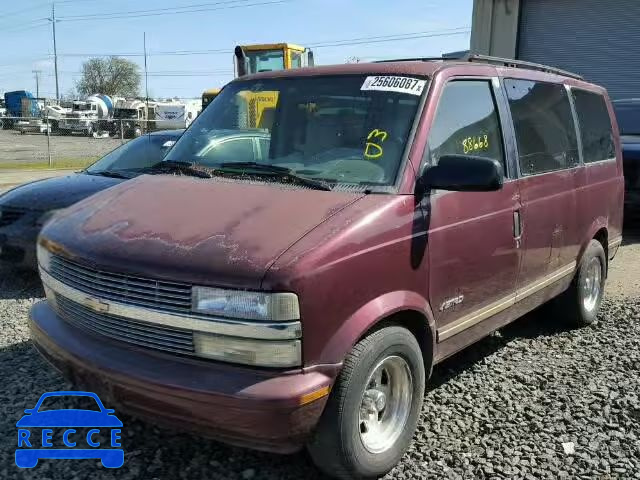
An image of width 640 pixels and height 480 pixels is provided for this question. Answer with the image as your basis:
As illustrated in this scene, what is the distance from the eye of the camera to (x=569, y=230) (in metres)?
4.80

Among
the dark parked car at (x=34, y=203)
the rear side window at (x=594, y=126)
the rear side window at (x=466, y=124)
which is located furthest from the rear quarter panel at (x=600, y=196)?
the dark parked car at (x=34, y=203)

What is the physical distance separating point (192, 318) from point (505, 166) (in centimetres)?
230

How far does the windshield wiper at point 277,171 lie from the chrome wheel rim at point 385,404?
939mm

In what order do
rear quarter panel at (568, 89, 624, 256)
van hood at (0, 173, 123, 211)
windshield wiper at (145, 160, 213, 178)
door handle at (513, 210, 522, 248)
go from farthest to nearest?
van hood at (0, 173, 123, 211), rear quarter panel at (568, 89, 624, 256), door handle at (513, 210, 522, 248), windshield wiper at (145, 160, 213, 178)

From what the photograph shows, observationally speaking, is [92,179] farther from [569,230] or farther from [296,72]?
[569,230]

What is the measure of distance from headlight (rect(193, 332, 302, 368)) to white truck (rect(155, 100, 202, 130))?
43237 mm

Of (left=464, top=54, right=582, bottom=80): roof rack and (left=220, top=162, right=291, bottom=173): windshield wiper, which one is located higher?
(left=464, top=54, right=582, bottom=80): roof rack

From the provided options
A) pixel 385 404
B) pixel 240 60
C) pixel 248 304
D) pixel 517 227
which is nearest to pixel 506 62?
pixel 517 227

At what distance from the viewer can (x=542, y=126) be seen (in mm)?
4512

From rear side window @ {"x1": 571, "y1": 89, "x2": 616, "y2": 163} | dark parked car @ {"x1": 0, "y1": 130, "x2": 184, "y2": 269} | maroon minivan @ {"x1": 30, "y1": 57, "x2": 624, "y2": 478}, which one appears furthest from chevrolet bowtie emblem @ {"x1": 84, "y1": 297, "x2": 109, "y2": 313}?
rear side window @ {"x1": 571, "y1": 89, "x2": 616, "y2": 163}

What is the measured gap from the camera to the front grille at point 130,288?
2676 millimetres

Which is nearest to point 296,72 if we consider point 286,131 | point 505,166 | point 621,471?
point 286,131

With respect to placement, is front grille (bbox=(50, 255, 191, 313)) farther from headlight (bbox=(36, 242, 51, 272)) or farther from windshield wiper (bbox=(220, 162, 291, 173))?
windshield wiper (bbox=(220, 162, 291, 173))

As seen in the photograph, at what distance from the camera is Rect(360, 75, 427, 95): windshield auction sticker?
139 inches
